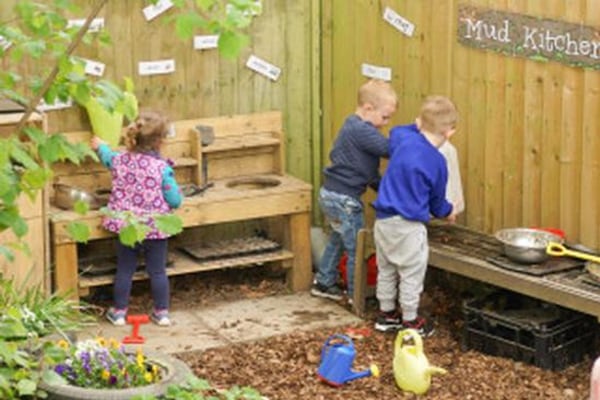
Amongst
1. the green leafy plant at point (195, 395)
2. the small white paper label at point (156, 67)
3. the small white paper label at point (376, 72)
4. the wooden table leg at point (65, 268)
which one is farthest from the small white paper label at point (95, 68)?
the green leafy plant at point (195, 395)

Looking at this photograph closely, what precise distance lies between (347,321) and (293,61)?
2.08m

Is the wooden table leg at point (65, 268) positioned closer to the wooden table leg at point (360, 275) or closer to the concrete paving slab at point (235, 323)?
the concrete paving slab at point (235, 323)

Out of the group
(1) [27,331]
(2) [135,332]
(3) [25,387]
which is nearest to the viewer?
(3) [25,387]

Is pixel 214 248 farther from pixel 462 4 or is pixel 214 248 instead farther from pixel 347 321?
pixel 462 4

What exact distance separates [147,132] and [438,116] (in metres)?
1.76

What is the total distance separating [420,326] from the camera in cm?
835

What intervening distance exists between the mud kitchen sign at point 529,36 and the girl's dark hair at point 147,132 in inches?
75.5

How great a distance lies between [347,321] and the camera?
8.77 m

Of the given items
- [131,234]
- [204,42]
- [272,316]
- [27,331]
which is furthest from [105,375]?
[204,42]

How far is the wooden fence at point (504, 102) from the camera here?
25.7 ft

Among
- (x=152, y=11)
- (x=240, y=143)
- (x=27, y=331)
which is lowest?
(x=27, y=331)

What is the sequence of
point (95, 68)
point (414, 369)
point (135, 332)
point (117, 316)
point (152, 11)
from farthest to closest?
1. point (152, 11)
2. point (95, 68)
3. point (117, 316)
4. point (135, 332)
5. point (414, 369)

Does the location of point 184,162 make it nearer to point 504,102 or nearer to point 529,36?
point 504,102

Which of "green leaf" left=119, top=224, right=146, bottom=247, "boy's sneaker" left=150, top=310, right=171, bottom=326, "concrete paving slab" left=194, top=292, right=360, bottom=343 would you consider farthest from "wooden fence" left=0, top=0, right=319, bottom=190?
"green leaf" left=119, top=224, right=146, bottom=247
